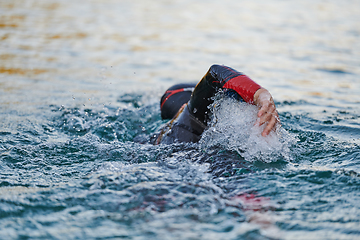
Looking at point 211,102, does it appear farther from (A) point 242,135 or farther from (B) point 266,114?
(B) point 266,114

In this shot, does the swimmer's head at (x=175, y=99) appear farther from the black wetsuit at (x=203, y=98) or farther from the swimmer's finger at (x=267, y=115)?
the swimmer's finger at (x=267, y=115)

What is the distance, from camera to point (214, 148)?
132 inches

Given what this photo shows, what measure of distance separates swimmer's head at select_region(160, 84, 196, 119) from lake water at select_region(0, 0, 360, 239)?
43 cm

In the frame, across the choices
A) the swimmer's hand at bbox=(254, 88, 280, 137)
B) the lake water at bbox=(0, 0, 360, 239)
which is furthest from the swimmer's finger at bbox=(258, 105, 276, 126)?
the lake water at bbox=(0, 0, 360, 239)

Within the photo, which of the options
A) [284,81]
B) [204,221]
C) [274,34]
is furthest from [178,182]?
[274,34]

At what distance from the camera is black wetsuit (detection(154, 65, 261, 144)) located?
3.11 m

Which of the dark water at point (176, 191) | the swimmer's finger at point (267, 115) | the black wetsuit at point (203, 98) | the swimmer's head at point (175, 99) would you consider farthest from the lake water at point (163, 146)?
the swimmer's head at point (175, 99)

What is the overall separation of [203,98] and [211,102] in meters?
0.08

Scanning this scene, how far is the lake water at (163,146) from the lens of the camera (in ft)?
7.79

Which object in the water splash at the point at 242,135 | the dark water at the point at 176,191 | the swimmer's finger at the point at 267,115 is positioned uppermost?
the swimmer's finger at the point at 267,115

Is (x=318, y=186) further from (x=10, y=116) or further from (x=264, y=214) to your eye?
(x=10, y=116)

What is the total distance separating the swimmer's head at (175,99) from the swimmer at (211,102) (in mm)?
579

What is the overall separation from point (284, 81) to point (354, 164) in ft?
13.8

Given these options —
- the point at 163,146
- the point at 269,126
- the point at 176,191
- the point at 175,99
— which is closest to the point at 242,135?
the point at 269,126
